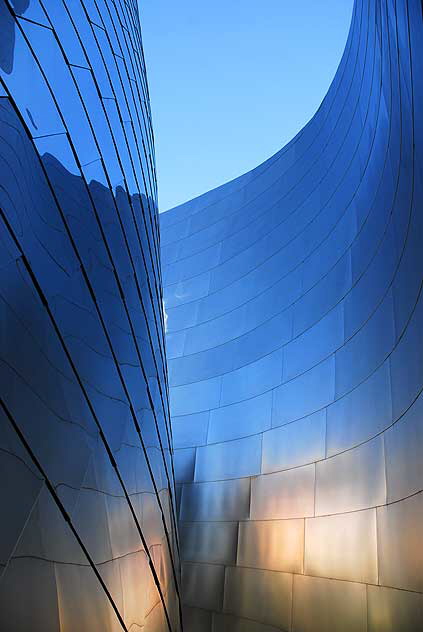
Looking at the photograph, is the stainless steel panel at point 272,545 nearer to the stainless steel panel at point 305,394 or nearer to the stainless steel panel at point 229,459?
the stainless steel panel at point 229,459

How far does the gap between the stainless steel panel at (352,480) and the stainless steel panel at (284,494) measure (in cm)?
23

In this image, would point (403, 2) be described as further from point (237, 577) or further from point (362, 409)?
point (237, 577)

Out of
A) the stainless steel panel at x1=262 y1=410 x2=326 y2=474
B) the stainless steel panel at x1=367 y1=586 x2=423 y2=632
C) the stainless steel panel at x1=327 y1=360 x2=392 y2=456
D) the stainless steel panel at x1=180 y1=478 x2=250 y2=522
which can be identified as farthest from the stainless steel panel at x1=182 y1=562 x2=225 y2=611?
the stainless steel panel at x1=367 y1=586 x2=423 y2=632

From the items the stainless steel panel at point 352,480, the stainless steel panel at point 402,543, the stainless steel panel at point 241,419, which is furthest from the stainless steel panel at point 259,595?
the stainless steel panel at point 241,419

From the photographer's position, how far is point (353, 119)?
11305 millimetres

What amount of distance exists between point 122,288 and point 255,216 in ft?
29.8

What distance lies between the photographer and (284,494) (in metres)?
8.73

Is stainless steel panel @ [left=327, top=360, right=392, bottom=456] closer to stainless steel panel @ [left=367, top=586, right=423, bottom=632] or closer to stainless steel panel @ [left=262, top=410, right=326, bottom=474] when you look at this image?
stainless steel panel @ [left=262, top=410, right=326, bottom=474]

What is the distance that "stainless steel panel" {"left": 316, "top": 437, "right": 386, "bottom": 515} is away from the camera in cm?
690

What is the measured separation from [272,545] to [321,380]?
2.64 meters

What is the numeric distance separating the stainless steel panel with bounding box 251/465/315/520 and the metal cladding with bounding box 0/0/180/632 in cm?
225

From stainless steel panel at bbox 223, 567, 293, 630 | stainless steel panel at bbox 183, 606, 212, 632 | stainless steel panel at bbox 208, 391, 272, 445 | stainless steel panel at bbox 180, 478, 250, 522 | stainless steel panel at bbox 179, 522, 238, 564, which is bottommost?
stainless steel panel at bbox 183, 606, 212, 632

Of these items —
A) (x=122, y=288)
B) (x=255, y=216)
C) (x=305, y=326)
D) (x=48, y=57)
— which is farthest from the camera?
(x=255, y=216)

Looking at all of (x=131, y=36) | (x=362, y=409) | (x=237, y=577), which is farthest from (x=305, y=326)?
(x=131, y=36)
